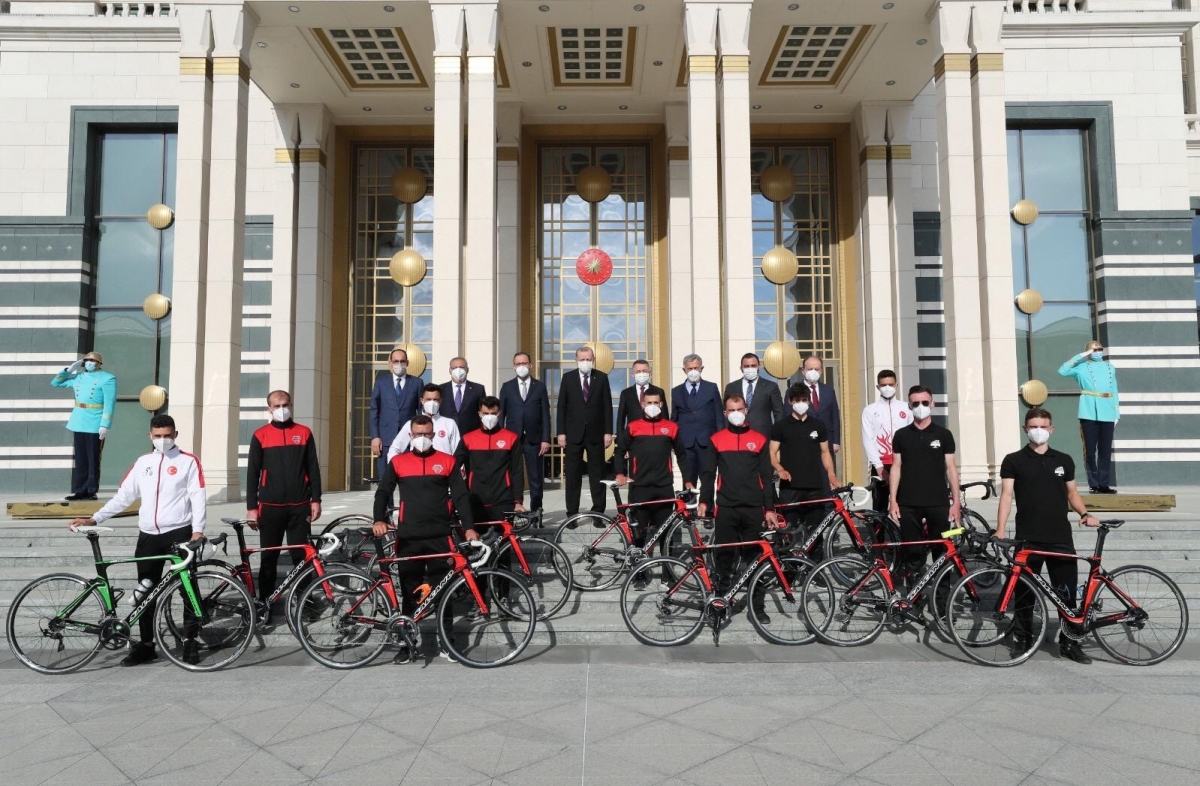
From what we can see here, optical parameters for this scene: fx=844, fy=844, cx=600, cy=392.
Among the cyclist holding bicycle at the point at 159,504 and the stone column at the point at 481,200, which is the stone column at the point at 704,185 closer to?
the stone column at the point at 481,200

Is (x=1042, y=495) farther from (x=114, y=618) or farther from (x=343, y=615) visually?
(x=114, y=618)

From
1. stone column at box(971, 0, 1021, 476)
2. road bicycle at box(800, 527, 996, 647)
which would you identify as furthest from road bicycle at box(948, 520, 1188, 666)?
stone column at box(971, 0, 1021, 476)

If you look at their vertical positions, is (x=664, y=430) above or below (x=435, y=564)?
above

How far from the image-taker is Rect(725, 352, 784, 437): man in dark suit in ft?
32.5

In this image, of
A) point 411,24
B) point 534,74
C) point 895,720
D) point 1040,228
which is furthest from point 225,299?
point 1040,228

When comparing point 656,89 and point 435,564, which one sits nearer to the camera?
point 435,564

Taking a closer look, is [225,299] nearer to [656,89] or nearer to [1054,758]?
[656,89]

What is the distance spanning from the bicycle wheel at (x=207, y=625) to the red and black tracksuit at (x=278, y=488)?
65 cm

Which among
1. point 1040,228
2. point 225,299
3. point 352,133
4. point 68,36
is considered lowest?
point 225,299

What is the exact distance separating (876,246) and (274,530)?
47.9ft

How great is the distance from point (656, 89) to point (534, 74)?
Result: 2638 mm

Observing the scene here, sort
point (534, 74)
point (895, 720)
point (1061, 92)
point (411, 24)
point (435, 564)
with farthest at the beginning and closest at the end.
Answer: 1. point (1061, 92)
2. point (534, 74)
3. point (411, 24)
4. point (435, 564)
5. point (895, 720)

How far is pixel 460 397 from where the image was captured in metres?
10.6

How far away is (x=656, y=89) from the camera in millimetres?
17984
